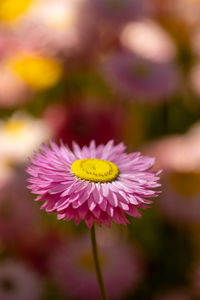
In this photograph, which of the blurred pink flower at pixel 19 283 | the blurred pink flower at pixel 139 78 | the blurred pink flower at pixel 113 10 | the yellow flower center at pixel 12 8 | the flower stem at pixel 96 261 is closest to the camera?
the flower stem at pixel 96 261

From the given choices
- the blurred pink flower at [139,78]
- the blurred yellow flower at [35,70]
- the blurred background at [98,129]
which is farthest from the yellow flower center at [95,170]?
the blurred yellow flower at [35,70]

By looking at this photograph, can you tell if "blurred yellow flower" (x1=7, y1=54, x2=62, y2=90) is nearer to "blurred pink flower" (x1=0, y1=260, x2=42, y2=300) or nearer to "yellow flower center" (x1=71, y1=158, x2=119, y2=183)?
"blurred pink flower" (x1=0, y1=260, x2=42, y2=300)

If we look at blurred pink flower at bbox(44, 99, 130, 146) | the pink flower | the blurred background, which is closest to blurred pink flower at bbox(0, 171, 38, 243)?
the blurred background

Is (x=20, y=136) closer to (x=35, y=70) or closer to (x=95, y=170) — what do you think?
(x=35, y=70)

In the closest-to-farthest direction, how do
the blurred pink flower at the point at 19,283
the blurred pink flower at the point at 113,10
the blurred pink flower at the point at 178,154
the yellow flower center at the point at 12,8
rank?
1. the blurred pink flower at the point at 19,283
2. the blurred pink flower at the point at 178,154
3. the blurred pink flower at the point at 113,10
4. the yellow flower center at the point at 12,8

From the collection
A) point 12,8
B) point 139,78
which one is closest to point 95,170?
point 139,78

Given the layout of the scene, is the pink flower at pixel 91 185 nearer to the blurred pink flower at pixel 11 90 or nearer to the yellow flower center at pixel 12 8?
the blurred pink flower at pixel 11 90
